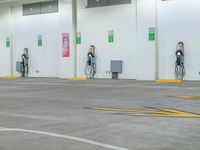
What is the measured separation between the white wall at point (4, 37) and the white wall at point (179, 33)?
1089cm

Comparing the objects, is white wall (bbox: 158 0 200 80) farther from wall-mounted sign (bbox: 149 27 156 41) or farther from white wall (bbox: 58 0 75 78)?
white wall (bbox: 58 0 75 78)

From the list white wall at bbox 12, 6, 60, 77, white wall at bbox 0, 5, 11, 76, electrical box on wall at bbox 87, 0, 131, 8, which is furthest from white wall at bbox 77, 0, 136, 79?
white wall at bbox 0, 5, 11, 76

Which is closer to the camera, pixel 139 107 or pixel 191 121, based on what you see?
pixel 191 121

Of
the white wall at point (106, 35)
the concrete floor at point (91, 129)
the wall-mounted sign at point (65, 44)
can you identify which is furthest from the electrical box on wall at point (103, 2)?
the concrete floor at point (91, 129)

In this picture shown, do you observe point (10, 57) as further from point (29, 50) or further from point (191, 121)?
point (191, 121)

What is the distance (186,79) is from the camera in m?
19.3

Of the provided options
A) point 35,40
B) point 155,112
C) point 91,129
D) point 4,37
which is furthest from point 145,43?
point 91,129

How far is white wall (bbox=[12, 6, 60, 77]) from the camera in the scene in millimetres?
24469

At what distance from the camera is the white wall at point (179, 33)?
62.1ft

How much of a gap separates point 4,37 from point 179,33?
40.2 ft

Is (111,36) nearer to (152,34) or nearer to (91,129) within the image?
(152,34)

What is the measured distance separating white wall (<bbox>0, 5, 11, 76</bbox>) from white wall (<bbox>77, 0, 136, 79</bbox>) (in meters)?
5.91

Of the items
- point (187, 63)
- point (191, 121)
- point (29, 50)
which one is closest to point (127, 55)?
point (187, 63)

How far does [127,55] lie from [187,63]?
3.26m
